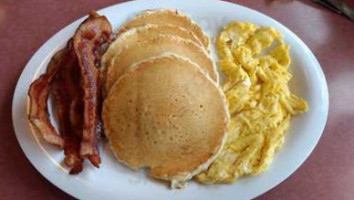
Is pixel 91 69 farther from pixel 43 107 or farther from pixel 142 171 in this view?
pixel 142 171

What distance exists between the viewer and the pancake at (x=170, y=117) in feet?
3.52

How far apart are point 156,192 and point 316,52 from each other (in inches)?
27.1

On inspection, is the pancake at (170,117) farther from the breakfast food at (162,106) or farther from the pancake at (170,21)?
the pancake at (170,21)

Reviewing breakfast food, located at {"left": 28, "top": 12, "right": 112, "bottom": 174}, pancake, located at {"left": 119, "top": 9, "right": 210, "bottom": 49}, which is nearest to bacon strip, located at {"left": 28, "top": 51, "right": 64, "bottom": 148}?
breakfast food, located at {"left": 28, "top": 12, "right": 112, "bottom": 174}

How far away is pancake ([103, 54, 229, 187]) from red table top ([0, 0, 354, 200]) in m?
0.19

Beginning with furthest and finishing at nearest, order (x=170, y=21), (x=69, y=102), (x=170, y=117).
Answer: (x=170, y=21) < (x=69, y=102) < (x=170, y=117)

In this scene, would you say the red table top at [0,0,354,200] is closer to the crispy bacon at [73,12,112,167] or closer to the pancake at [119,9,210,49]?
the crispy bacon at [73,12,112,167]

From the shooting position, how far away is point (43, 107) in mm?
1148

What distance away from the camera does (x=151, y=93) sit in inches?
42.6

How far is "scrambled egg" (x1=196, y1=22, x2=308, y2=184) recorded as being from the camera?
1.09 meters

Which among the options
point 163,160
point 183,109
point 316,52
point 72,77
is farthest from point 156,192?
point 316,52

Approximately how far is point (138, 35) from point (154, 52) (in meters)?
0.10

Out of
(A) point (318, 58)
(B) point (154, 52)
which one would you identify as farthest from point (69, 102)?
(A) point (318, 58)

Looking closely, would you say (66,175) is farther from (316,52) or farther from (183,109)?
(316,52)
